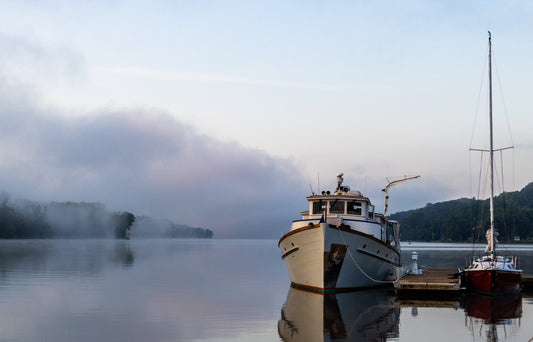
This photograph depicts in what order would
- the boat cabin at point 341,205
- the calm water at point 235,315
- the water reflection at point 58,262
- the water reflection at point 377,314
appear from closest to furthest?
1. the calm water at point 235,315
2. the water reflection at point 377,314
3. the boat cabin at point 341,205
4. the water reflection at point 58,262

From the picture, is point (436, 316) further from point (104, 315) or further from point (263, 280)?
point (263, 280)

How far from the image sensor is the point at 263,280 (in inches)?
Result: 1789

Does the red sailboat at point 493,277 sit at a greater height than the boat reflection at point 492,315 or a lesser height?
greater

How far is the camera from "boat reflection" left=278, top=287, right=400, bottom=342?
19891 mm

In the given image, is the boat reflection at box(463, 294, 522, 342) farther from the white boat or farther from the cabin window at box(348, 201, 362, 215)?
the cabin window at box(348, 201, 362, 215)

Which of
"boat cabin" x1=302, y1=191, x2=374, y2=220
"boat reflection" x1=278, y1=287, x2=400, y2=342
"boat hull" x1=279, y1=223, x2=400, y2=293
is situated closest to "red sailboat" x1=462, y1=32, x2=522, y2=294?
"boat reflection" x1=278, y1=287, x2=400, y2=342

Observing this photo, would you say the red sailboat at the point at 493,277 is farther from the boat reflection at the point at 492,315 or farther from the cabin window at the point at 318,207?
the cabin window at the point at 318,207

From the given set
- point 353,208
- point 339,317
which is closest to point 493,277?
point 353,208

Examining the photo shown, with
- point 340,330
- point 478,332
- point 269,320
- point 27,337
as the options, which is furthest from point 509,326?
point 27,337

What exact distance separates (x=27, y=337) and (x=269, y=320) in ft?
31.1

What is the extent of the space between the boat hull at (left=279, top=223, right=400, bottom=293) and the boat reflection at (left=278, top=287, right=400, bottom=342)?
0.71 metres

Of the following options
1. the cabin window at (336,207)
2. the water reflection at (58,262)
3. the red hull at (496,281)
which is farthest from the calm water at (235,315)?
the water reflection at (58,262)

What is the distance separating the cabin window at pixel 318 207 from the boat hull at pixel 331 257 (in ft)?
10.6

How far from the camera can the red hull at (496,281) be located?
1278 inches
